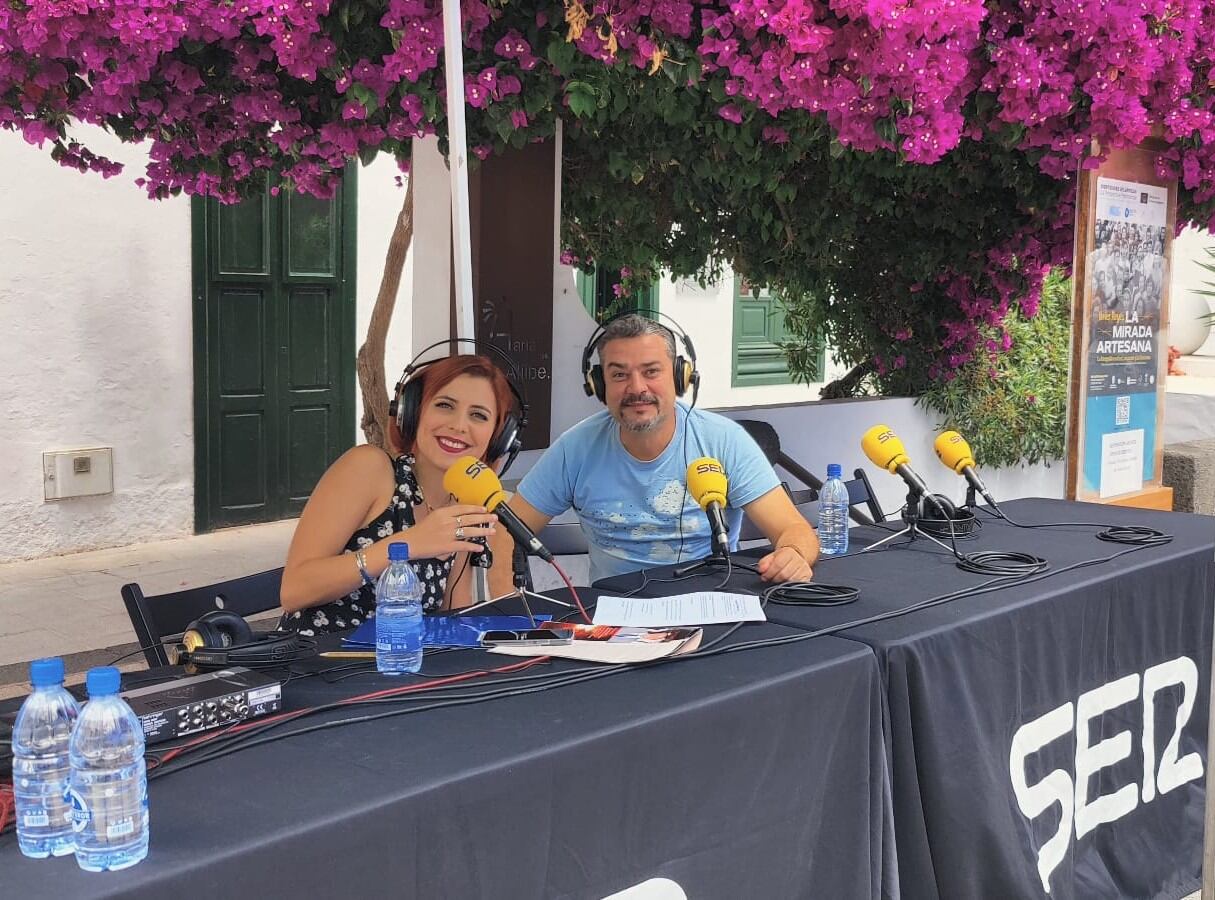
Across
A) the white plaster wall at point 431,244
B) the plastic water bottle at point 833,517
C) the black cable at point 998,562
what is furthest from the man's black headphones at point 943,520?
the white plaster wall at point 431,244

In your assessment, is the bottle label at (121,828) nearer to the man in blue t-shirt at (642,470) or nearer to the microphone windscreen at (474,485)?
the microphone windscreen at (474,485)

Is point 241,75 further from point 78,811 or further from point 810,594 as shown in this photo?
point 78,811

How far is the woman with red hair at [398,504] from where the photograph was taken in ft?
9.32

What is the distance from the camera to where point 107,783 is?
1488 mm

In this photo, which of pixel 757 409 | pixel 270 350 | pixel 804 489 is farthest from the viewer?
pixel 270 350

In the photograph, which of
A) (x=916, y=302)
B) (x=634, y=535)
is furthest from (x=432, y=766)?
(x=916, y=302)

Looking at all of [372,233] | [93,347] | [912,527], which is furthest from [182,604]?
[372,233]

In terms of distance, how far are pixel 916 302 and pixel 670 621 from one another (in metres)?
5.04

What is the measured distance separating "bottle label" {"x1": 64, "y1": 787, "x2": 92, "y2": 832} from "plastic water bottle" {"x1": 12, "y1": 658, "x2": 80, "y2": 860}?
17 mm

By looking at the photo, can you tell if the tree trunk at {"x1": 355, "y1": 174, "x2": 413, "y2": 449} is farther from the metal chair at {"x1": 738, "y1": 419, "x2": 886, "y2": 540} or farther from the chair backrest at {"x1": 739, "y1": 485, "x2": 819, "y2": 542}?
the chair backrest at {"x1": 739, "y1": 485, "x2": 819, "y2": 542}

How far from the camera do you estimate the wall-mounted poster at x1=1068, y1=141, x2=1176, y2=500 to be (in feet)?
15.7

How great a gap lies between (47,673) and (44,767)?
0.12 metres

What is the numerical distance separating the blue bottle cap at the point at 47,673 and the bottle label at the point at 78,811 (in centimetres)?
14

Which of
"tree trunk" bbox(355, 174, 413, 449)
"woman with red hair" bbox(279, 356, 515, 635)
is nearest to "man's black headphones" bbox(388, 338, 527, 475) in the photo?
"woman with red hair" bbox(279, 356, 515, 635)
